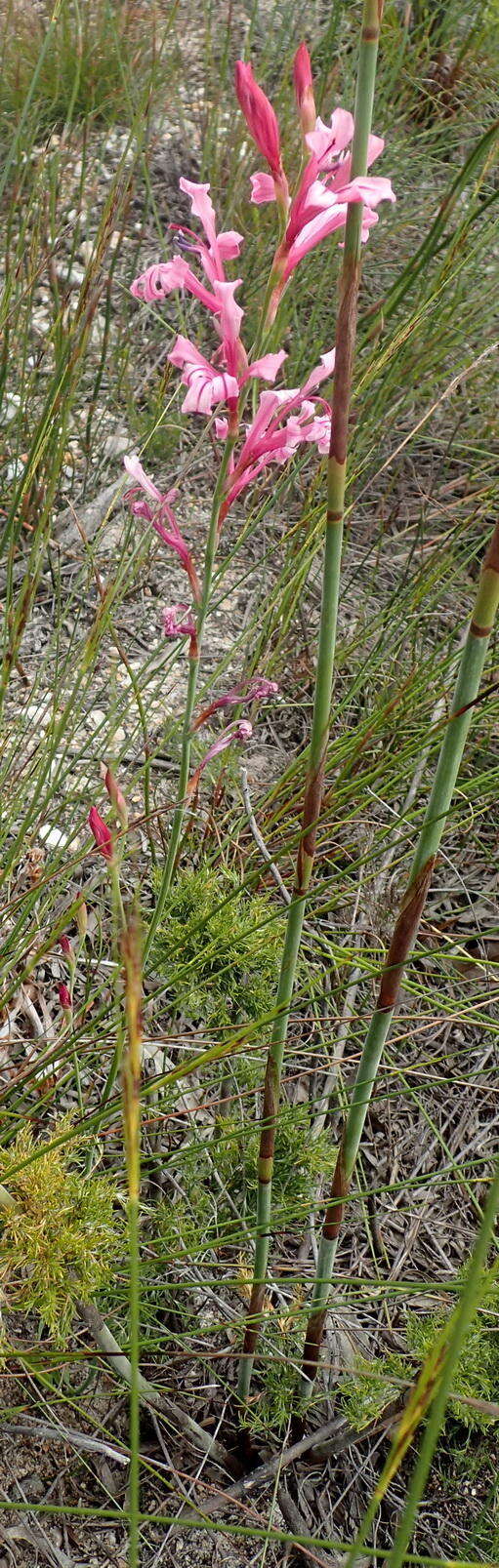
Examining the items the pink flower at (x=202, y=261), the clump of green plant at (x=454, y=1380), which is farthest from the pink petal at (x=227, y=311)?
the clump of green plant at (x=454, y=1380)

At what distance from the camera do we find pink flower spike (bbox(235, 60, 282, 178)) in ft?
2.76

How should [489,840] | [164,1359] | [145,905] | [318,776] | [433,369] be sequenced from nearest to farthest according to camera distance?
[318,776], [164,1359], [145,905], [489,840], [433,369]

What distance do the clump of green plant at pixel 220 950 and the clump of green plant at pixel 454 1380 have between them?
36 cm

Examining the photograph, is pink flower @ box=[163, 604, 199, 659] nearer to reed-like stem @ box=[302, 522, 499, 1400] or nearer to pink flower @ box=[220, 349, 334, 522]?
pink flower @ box=[220, 349, 334, 522]

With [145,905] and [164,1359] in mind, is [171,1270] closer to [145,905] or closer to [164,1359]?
[164,1359]

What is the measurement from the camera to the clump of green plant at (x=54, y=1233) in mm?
877

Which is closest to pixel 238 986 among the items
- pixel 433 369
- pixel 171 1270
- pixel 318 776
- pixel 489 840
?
pixel 171 1270

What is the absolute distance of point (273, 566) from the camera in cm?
207

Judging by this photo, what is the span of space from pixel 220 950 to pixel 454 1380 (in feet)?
1.59

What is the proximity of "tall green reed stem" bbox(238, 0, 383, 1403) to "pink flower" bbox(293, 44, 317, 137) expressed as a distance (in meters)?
0.20

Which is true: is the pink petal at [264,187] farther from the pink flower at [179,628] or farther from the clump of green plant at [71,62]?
the clump of green plant at [71,62]

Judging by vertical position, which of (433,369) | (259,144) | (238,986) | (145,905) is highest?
(259,144)

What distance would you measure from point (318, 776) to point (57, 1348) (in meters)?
0.59

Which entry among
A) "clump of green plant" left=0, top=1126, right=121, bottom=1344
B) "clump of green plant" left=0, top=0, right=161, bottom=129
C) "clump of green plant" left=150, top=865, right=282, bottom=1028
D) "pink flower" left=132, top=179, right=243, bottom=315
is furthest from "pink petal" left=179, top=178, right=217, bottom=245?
"clump of green plant" left=0, top=0, right=161, bottom=129
